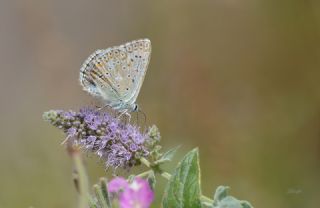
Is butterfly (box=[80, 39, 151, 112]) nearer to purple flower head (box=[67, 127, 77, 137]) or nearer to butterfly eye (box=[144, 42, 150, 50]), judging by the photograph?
butterfly eye (box=[144, 42, 150, 50])

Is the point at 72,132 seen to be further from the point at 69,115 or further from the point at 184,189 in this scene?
the point at 184,189

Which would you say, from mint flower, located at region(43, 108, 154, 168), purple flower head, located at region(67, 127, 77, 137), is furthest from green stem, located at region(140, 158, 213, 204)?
purple flower head, located at region(67, 127, 77, 137)

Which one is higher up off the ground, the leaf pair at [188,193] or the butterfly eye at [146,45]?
the butterfly eye at [146,45]

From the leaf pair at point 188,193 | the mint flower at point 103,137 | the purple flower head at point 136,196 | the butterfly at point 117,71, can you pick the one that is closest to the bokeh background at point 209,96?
the butterfly at point 117,71

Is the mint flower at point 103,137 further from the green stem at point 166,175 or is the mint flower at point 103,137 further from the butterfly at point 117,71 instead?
the butterfly at point 117,71

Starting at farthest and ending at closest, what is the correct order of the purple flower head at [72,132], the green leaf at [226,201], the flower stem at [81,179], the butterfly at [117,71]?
the butterfly at [117,71] < the purple flower head at [72,132] < the green leaf at [226,201] < the flower stem at [81,179]

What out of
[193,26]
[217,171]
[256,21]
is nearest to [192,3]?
[193,26]

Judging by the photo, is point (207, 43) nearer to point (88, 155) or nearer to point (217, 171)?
point (217, 171)
